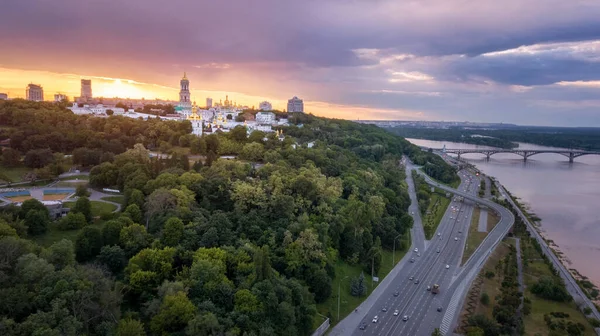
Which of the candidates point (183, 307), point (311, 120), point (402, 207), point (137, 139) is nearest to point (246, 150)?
point (137, 139)

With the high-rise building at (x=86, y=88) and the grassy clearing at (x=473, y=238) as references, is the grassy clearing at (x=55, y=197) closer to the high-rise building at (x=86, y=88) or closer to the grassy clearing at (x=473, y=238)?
the grassy clearing at (x=473, y=238)

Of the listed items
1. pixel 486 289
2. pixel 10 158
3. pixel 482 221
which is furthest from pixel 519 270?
pixel 10 158

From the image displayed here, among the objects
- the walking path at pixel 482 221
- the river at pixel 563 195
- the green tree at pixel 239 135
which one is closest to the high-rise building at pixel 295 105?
the river at pixel 563 195

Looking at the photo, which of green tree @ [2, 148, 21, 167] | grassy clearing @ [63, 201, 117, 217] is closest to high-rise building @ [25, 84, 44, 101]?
green tree @ [2, 148, 21, 167]

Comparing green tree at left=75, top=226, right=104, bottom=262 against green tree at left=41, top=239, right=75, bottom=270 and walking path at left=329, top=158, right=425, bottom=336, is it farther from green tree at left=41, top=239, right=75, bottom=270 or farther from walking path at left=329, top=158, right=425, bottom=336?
walking path at left=329, top=158, right=425, bottom=336

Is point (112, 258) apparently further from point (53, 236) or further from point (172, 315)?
point (172, 315)

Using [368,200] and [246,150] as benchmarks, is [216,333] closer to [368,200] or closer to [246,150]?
[368,200]
